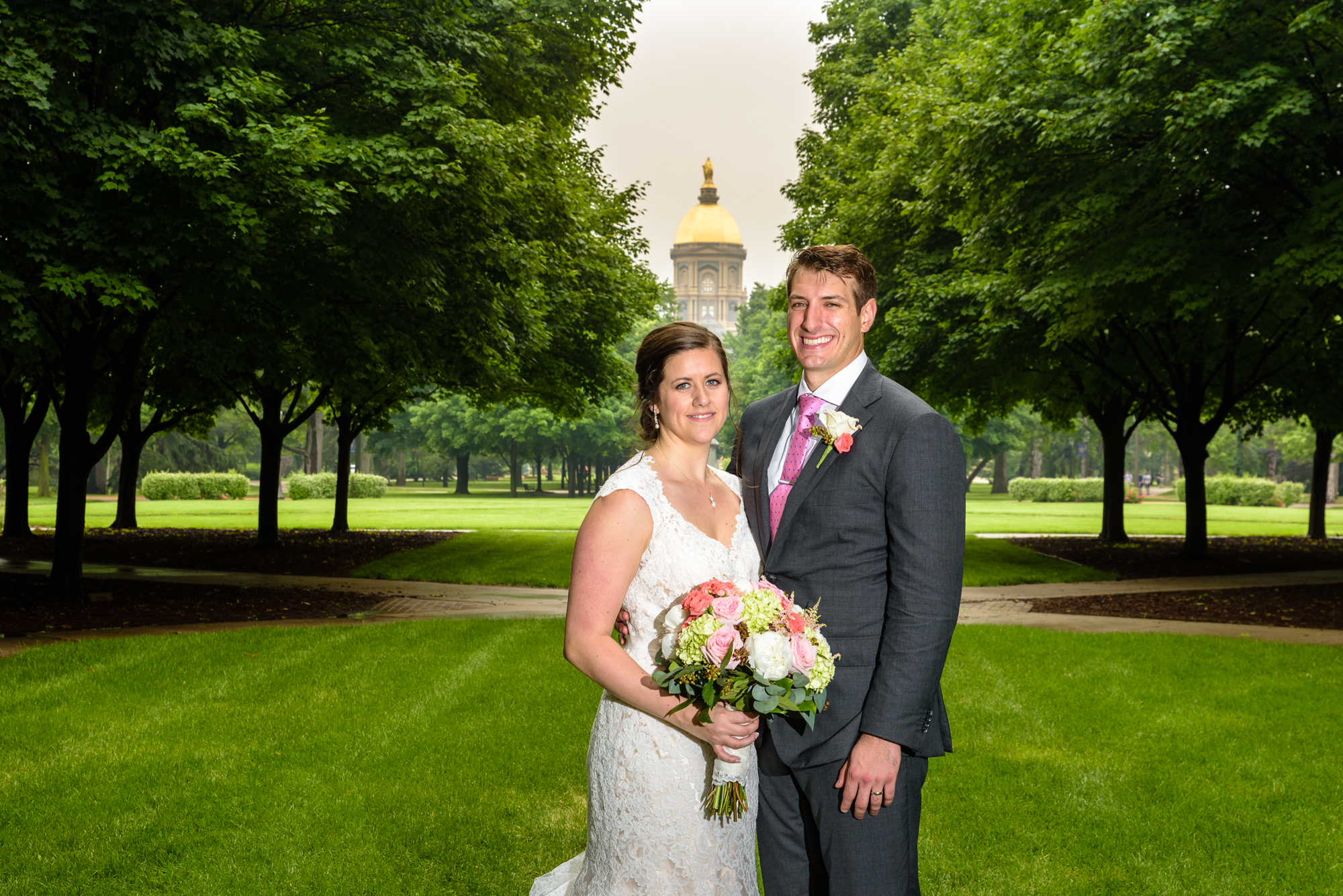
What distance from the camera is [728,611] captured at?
251 cm

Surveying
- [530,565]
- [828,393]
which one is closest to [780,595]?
[828,393]

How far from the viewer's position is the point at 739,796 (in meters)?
2.79

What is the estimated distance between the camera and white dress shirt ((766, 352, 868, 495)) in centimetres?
302

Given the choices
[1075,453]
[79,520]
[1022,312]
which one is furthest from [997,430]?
[79,520]

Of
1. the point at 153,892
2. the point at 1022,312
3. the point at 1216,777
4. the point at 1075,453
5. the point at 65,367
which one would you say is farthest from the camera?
the point at 1075,453

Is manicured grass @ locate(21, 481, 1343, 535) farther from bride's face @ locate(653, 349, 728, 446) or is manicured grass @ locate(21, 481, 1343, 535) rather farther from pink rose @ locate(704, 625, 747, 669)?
pink rose @ locate(704, 625, 747, 669)

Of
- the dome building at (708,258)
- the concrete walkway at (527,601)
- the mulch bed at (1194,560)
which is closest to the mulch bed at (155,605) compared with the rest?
the concrete walkway at (527,601)

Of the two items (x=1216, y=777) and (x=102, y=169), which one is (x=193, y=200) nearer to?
(x=102, y=169)

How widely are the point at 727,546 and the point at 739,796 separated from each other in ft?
2.48

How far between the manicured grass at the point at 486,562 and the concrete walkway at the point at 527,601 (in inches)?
18.1

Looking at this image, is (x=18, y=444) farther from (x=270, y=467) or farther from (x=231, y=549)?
(x=231, y=549)

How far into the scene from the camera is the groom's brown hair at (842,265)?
294 cm

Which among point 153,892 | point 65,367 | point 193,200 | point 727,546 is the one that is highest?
point 193,200

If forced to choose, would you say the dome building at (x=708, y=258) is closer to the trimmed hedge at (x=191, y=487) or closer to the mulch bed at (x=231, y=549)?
the trimmed hedge at (x=191, y=487)
